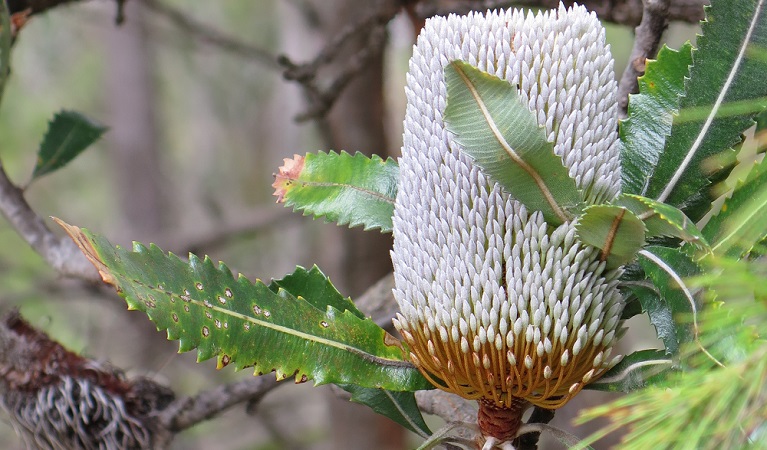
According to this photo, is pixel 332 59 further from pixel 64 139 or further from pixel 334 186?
pixel 334 186

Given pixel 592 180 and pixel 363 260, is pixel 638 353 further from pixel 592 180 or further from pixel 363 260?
pixel 363 260

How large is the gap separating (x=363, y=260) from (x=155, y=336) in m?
1.15

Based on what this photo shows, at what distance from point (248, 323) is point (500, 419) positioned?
0.19m

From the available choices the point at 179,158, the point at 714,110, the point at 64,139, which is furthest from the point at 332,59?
the point at 179,158

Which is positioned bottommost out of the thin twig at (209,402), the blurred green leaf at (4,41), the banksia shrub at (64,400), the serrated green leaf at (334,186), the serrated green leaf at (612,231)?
the thin twig at (209,402)

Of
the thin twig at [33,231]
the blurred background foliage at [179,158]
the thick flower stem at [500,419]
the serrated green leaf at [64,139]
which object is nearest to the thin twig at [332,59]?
the blurred background foliage at [179,158]

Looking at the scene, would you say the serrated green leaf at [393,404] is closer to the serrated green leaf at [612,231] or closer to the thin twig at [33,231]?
the serrated green leaf at [612,231]

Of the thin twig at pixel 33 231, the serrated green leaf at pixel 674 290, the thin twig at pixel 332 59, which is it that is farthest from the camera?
the thin twig at pixel 332 59

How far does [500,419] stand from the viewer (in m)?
0.55

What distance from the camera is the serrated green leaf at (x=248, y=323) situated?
1.67 feet

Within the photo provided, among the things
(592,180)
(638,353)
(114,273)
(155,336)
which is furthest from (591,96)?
(155,336)

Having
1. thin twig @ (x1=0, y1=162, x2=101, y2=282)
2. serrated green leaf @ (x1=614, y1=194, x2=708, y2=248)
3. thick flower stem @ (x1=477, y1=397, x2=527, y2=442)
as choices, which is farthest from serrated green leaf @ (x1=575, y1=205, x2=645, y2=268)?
thin twig @ (x1=0, y1=162, x2=101, y2=282)

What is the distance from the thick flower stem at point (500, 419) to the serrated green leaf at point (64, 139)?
71 centimetres

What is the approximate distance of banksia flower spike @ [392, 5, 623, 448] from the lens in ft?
1.57
